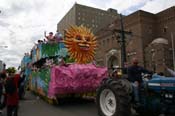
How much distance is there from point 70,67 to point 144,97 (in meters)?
4.09

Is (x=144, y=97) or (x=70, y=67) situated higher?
(x=70, y=67)

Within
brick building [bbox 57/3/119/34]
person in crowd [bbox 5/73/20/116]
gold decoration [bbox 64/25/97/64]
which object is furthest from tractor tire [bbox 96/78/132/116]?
brick building [bbox 57/3/119/34]

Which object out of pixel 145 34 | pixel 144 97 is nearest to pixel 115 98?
pixel 144 97

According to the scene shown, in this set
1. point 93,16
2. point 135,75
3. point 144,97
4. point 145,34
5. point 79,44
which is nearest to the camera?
point 144,97

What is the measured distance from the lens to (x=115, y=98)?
6680 millimetres

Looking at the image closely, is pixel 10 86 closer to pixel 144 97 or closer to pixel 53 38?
pixel 144 97

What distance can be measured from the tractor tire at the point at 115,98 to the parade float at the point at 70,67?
86.5 inches

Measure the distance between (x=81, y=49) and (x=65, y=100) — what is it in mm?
2526

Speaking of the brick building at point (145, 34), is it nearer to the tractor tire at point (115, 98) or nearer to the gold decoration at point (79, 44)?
the gold decoration at point (79, 44)

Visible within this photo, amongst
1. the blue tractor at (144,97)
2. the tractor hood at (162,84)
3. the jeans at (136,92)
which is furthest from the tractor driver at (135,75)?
the tractor hood at (162,84)

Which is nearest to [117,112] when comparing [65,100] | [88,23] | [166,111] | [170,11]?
[166,111]

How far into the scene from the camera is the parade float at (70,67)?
31.3ft

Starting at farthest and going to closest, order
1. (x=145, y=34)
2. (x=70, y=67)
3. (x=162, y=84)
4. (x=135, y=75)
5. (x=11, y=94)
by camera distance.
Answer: (x=145, y=34) → (x=70, y=67) → (x=11, y=94) → (x=135, y=75) → (x=162, y=84)

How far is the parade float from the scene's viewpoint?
31.3 feet
